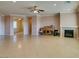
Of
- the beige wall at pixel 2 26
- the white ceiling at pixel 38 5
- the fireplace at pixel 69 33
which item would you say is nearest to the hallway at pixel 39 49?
the white ceiling at pixel 38 5

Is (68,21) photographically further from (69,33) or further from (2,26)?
(2,26)

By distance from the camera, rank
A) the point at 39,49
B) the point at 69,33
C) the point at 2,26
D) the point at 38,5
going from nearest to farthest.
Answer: the point at 39,49, the point at 38,5, the point at 69,33, the point at 2,26

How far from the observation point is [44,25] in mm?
15547

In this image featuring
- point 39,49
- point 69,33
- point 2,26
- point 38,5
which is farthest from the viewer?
point 2,26

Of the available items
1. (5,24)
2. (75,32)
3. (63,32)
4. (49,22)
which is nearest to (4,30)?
(5,24)

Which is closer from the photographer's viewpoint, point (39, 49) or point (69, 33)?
point (39, 49)

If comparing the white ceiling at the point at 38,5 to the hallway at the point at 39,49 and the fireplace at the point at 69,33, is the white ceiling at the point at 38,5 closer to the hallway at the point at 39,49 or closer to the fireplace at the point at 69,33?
the hallway at the point at 39,49

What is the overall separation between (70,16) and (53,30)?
123 inches

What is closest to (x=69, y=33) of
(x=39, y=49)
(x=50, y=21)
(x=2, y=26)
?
(x=50, y=21)

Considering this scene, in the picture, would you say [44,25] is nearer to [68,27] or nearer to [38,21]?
[38,21]

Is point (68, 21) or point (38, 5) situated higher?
point (38, 5)

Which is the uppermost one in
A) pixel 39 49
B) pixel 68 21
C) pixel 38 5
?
pixel 38 5

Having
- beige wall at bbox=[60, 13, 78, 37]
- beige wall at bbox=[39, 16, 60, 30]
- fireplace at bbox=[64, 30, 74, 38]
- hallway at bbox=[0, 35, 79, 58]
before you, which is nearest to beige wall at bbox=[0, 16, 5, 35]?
beige wall at bbox=[39, 16, 60, 30]

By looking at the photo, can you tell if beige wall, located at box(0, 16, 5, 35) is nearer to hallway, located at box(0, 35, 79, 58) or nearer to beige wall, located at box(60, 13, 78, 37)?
beige wall, located at box(60, 13, 78, 37)
